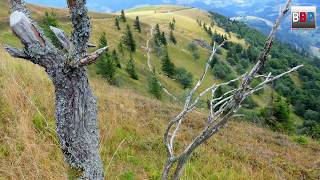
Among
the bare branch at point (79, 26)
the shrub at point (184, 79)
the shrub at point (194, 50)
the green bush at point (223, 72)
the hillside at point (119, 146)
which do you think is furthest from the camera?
the shrub at point (194, 50)

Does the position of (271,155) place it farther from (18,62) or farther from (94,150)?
(94,150)

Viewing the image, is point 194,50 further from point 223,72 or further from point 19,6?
point 19,6

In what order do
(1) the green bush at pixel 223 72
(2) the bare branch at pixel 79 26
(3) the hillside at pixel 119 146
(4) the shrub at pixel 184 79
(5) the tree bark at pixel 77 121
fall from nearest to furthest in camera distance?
(2) the bare branch at pixel 79 26 < (5) the tree bark at pixel 77 121 < (3) the hillside at pixel 119 146 < (4) the shrub at pixel 184 79 < (1) the green bush at pixel 223 72

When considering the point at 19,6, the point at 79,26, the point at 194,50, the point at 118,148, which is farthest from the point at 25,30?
the point at 194,50

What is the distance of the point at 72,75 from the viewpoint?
7.37 ft

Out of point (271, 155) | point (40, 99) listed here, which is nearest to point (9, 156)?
point (40, 99)

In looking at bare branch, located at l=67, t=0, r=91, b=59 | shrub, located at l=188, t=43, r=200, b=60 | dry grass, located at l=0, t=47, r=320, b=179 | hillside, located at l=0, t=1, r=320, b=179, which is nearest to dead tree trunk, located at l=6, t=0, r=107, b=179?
bare branch, located at l=67, t=0, r=91, b=59

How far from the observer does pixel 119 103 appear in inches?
368

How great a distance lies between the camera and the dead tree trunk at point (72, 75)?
7.18 ft

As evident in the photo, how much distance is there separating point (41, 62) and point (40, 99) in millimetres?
4841

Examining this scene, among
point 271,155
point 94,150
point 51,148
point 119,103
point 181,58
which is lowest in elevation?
point 181,58

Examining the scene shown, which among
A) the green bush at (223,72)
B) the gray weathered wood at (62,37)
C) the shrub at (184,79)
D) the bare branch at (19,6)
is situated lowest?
the green bush at (223,72)

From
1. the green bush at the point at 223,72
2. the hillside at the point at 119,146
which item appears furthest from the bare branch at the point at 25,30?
the green bush at the point at 223,72

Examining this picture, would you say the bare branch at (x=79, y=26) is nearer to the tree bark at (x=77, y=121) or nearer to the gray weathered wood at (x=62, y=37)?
the tree bark at (x=77, y=121)
